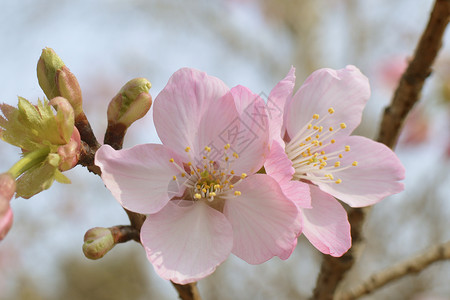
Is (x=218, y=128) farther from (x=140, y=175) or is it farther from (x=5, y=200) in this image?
(x=5, y=200)

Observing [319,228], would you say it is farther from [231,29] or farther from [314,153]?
[231,29]

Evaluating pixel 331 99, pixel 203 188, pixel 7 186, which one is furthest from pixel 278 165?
pixel 7 186

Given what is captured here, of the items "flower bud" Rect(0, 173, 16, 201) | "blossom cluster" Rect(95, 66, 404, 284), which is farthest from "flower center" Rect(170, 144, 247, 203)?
"flower bud" Rect(0, 173, 16, 201)

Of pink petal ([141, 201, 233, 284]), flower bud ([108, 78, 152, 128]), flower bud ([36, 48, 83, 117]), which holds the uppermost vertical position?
flower bud ([36, 48, 83, 117])

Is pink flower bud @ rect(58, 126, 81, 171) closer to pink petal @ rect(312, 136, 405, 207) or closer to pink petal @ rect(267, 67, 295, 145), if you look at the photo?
pink petal @ rect(267, 67, 295, 145)

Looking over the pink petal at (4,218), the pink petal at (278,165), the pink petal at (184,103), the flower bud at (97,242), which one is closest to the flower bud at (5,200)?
the pink petal at (4,218)
